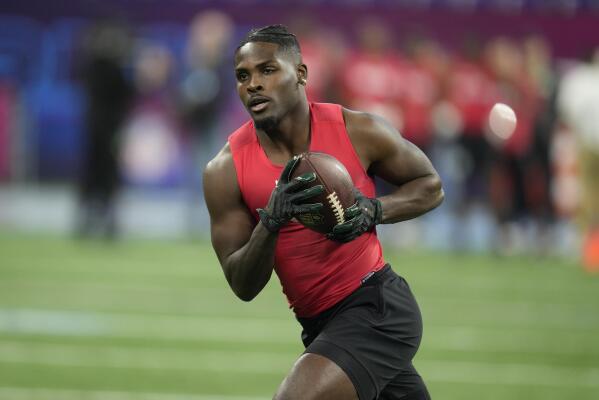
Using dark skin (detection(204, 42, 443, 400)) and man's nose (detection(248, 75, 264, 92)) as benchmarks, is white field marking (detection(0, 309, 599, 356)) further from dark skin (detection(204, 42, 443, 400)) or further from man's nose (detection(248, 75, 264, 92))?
man's nose (detection(248, 75, 264, 92))

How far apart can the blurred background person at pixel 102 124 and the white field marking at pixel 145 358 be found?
6653mm

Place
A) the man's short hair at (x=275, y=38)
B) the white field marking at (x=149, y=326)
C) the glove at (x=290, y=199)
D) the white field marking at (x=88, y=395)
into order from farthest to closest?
the white field marking at (x=149, y=326) < the white field marking at (x=88, y=395) < the man's short hair at (x=275, y=38) < the glove at (x=290, y=199)

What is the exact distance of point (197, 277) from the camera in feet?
38.2

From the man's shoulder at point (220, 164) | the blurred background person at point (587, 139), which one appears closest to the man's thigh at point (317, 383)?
the man's shoulder at point (220, 164)

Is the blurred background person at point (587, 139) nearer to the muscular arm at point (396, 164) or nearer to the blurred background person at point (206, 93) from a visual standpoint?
the blurred background person at point (206, 93)

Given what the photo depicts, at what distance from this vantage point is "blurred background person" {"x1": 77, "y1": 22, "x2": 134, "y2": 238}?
14359 mm

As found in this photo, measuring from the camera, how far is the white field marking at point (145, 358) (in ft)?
24.2

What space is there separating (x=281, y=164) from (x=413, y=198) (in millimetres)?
487

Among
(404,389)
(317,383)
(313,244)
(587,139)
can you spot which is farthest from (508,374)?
(587,139)

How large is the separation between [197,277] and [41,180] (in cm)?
889

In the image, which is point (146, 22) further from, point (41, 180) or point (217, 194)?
point (217, 194)

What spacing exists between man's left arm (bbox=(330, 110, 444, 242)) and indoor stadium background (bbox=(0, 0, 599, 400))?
2342 mm

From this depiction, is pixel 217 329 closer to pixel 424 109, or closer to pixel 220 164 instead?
pixel 220 164

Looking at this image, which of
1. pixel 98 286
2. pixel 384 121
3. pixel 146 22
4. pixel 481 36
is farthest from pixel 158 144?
pixel 384 121
